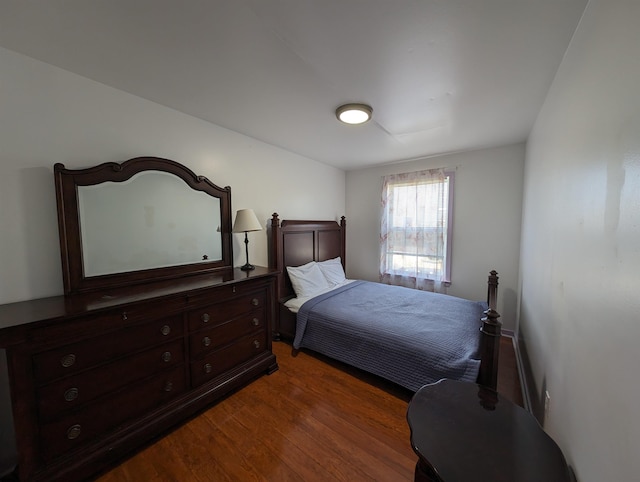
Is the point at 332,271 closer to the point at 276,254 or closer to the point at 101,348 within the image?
the point at 276,254

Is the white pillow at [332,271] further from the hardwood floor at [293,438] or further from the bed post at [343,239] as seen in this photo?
the hardwood floor at [293,438]

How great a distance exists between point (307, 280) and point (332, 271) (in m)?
0.57

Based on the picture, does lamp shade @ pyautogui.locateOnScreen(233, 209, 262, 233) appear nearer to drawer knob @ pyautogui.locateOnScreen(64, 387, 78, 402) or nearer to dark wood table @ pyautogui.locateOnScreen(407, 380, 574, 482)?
drawer knob @ pyautogui.locateOnScreen(64, 387, 78, 402)

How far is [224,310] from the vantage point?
1870 millimetres

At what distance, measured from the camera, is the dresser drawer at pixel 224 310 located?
5.56ft

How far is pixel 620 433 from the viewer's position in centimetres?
61

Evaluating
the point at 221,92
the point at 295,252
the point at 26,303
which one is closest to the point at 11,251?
the point at 26,303

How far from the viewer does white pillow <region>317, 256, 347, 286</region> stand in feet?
11.0

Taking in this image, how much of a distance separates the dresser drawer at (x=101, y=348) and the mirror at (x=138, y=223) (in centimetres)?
46

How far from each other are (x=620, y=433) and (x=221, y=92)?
2.46 m

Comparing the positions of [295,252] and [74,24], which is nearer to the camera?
[74,24]

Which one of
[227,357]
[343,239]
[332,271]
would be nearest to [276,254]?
[332,271]

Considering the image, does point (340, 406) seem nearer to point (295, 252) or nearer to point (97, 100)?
point (295, 252)

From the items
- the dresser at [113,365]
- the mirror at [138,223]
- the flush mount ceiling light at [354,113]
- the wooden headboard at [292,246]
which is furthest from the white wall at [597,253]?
the mirror at [138,223]
